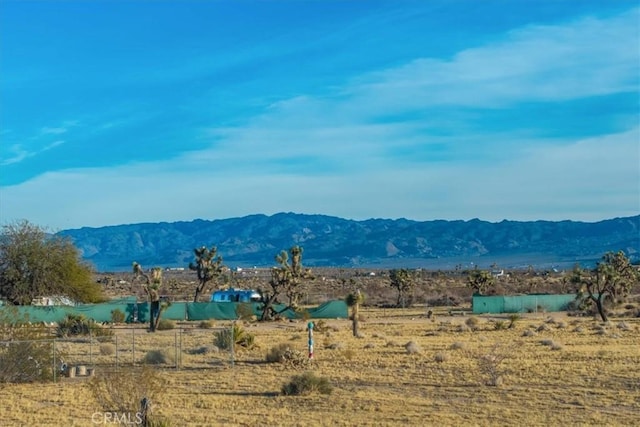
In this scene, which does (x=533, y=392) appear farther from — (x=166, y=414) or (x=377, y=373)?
(x=166, y=414)

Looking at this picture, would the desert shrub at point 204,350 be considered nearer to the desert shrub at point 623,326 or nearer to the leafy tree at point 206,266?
the desert shrub at point 623,326

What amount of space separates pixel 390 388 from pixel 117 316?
33687mm

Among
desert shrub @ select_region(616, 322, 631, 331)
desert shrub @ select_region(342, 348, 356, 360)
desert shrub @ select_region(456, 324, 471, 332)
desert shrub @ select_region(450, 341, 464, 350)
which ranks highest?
desert shrub @ select_region(342, 348, 356, 360)

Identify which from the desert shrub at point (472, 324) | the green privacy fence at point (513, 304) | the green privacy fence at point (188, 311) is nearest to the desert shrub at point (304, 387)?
the desert shrub at point (472, 324)

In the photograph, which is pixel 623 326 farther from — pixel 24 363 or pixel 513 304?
pixel 24 363

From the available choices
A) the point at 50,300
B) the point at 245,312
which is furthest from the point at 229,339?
the point at 50,300

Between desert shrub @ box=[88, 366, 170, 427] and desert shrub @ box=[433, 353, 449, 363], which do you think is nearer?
desert shrub @ box=[88, 366, 170, 427]

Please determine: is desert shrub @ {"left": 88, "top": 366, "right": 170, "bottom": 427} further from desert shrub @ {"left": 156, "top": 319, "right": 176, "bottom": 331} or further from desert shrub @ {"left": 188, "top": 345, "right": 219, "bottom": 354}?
desert shrub @ {"left": 156, "top": 319, "right": 176, "bottom": 331}

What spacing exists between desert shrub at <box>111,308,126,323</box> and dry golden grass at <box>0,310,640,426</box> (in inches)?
591

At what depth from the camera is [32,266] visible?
2140 inches

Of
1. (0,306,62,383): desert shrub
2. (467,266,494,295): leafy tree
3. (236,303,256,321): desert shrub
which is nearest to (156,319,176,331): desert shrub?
(236,303,256,321): desert shrub

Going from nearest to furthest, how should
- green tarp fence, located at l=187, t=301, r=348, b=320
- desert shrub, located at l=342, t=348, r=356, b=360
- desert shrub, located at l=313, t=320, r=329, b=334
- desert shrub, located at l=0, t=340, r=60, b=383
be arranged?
desert shrub, located at l=0, t=340, r=60, b=383, desert shrub, located at l=342, t=348, r=356, b=360, desert shrub, located at l=313, t=320, r=329, b=334, green tarp fence, located at l=187, t=301, r=348, b=320

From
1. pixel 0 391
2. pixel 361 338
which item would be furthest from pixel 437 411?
pixel 361 338

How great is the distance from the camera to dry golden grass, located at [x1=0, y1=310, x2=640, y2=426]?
1916 centimetres
